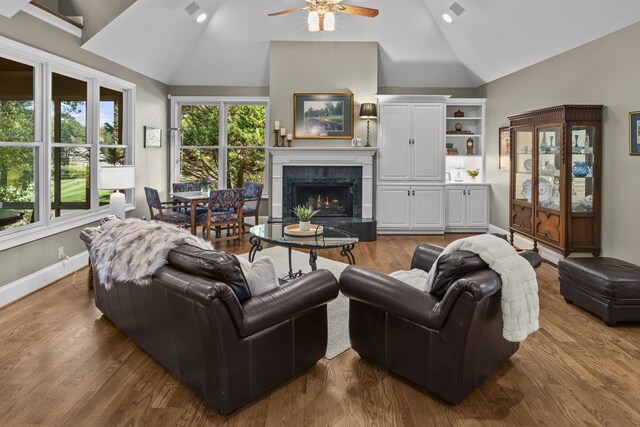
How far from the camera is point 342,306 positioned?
3822 millimetres

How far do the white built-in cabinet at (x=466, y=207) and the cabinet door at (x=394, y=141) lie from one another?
923 mm

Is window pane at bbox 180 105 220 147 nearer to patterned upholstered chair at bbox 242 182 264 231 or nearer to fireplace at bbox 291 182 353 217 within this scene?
patterned upholstered chair at bbox 242 182 264 231

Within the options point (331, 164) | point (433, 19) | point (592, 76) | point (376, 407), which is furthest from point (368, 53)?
point (376, 407)

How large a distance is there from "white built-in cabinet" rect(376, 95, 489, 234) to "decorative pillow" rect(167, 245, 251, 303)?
5389mm

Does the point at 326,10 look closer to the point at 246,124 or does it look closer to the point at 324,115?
the point at 324,115

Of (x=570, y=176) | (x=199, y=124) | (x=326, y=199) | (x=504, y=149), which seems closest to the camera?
(x=570, y=176)

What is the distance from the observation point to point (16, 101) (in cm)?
410

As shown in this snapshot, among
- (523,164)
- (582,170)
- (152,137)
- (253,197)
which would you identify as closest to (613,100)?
(582,170)

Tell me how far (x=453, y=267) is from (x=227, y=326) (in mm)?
1203

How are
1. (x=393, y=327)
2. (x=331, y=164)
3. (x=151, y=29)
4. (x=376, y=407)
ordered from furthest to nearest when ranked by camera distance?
(x=331, y=164)
(x=151, y=29)
(x=393, y=327)
(x=376, y=407)

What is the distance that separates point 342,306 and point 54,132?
12.0ft

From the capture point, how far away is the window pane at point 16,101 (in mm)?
3963

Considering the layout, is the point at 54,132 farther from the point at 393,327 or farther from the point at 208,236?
the point at 393,327

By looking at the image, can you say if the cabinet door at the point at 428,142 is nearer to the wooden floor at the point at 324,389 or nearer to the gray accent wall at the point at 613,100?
the gray accent wall at the point at 613,100
